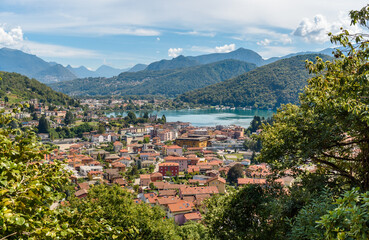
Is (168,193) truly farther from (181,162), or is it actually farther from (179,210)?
(181,162)

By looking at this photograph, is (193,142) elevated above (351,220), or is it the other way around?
(351,220)

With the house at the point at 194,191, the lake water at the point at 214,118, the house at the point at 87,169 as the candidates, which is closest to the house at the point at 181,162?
the house at the point at 87,169

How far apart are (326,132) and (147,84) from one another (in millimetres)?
171431

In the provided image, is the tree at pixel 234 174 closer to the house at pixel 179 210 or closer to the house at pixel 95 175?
the house at pixel 179 210

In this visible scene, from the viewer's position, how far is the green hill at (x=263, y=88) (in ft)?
308

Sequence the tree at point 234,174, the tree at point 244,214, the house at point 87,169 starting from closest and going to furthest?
the tree at point 244,214
the tree at point 234,174
the house at point 87,169

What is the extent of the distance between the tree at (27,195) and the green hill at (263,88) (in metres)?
92.4

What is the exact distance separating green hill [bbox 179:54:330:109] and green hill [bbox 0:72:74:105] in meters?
50.3

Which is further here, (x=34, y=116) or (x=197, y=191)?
(x=34, y=116)

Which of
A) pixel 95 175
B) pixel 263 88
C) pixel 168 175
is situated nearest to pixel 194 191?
pixel 168 175

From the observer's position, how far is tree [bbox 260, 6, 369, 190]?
3.45 metres

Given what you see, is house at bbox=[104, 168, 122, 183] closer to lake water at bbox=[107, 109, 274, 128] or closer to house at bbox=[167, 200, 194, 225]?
house at bbox=[167, 200, 194, 225]

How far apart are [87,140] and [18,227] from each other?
43932mm

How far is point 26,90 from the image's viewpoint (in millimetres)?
61562
